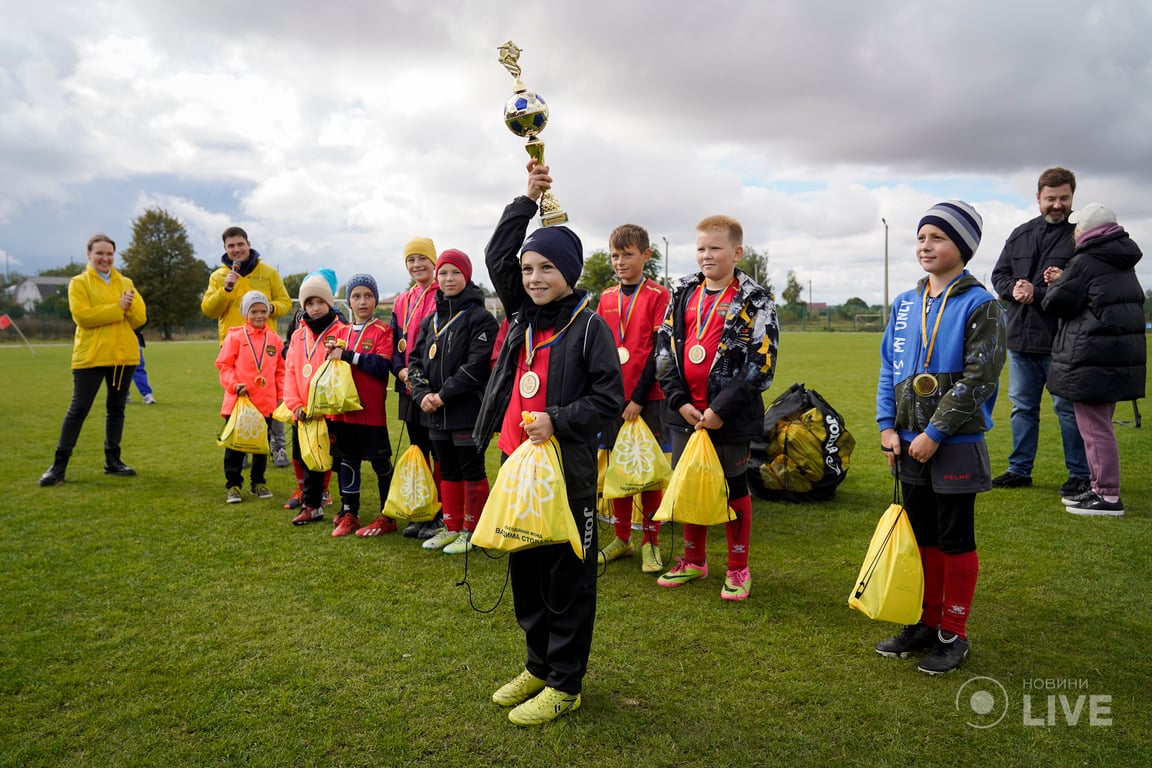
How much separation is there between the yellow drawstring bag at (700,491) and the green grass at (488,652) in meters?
0.54

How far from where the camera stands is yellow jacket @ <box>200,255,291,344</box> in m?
7.66

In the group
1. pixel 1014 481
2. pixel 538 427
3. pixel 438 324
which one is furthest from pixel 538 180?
pixel 1014 481

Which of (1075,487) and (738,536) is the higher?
(738,536)

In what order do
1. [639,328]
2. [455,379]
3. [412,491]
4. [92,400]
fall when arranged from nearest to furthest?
[455,379]
[639,328]
[412,491]
[92,400]

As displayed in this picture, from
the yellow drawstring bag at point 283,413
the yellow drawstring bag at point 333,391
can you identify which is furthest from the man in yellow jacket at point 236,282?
the yellow drawstring bag at point 333,391

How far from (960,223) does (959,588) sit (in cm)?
178

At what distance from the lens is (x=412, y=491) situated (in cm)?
565

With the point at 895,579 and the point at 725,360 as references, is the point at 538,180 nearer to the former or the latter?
the point at 725,360

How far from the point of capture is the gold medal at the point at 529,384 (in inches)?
130

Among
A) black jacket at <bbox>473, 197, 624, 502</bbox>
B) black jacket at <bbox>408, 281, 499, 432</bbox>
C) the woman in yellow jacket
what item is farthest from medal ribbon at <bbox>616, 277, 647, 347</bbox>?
the woman in yellow jacket

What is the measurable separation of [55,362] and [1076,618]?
30833 mm

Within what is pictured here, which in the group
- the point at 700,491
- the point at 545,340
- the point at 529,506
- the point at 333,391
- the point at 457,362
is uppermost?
the point at 545,340

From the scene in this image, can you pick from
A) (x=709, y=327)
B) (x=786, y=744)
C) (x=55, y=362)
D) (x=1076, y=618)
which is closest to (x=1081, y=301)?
(x=1076, y=618)

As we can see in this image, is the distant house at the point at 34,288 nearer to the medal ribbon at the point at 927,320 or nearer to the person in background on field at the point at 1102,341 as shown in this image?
the person in background on field at the point at 1102,341
